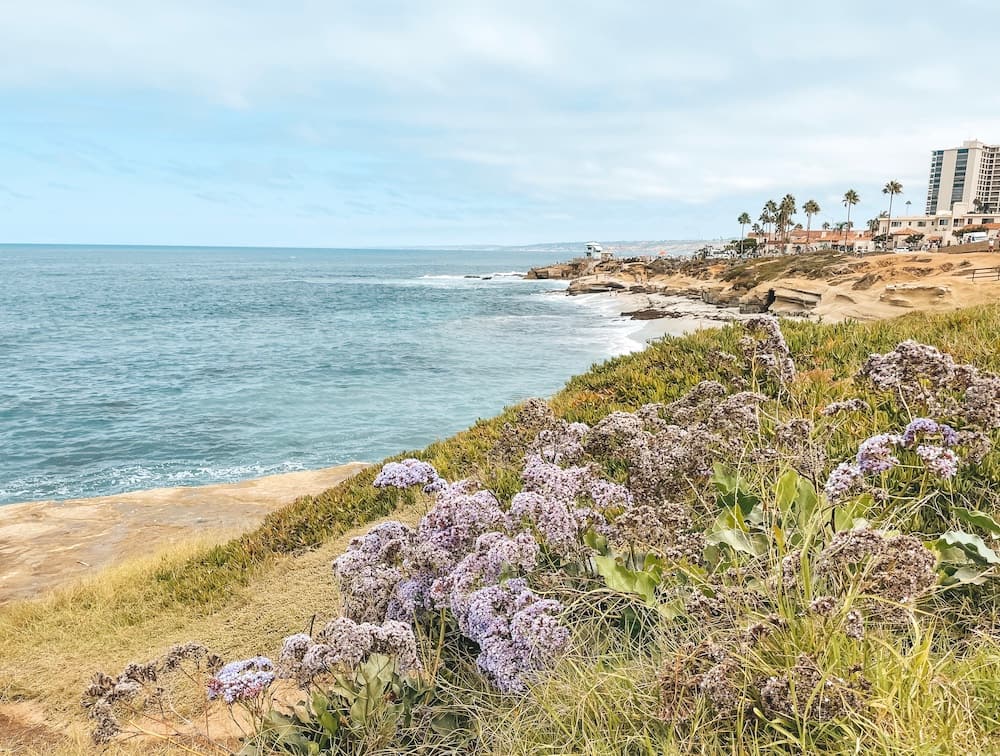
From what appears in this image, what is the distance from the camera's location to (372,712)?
9.93 feet

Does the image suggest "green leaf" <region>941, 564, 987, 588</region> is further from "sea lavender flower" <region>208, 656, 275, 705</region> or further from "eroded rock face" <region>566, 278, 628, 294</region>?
"eroded rock face" <region>566, 278, 628, 294</region>

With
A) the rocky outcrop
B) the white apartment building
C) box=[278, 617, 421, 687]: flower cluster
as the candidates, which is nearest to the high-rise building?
the white apartment building

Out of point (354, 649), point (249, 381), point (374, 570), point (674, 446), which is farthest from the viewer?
point (249, 381)

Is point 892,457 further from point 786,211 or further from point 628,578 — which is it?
point 786,211

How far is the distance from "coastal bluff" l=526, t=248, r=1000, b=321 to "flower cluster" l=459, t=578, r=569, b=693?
57.9 feet

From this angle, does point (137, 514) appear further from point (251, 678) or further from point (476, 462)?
point (251, 678)

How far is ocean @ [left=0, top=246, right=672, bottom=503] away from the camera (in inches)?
839

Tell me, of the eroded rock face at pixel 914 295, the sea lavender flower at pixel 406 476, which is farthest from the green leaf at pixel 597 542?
the eroded rock face at pixel 914 295

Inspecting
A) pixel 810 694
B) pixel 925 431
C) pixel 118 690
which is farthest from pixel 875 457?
pixel 118 690

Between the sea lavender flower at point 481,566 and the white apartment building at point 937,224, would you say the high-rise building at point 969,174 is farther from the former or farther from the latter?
the sea lavender flower at point 481,566

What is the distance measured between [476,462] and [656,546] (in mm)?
4712

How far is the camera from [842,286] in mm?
44969

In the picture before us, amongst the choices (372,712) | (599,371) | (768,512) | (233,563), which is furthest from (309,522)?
(768,512)

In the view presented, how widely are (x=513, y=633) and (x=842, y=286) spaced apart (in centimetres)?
4902
